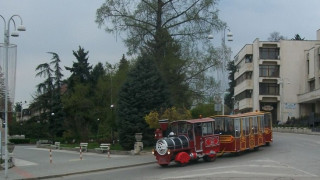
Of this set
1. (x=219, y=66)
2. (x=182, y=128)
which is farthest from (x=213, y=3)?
(x=182, y=128)

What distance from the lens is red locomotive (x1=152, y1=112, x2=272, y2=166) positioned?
24.6 meters

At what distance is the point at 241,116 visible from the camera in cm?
3005

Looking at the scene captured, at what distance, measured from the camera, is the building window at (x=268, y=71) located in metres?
86.8

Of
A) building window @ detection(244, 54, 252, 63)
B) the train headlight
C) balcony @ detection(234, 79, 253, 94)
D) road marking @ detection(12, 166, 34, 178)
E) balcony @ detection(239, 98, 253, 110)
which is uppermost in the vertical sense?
building window @ detection(244, 54, 252, 63)

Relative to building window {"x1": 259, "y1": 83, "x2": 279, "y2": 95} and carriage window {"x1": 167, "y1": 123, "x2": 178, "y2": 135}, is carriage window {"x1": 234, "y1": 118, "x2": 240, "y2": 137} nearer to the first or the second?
carriage window {"x1": 167, "y1": 123, "x2": 178, "y2": 135}

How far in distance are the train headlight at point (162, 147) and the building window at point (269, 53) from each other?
65.9 m

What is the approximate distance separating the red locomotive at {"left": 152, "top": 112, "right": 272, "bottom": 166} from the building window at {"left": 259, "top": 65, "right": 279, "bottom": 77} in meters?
55.9

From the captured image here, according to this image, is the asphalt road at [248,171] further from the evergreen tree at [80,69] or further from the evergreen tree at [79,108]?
the evergreen tree at [80,69]

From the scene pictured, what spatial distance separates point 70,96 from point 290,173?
56.7 meters

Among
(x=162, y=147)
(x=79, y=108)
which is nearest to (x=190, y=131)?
(x=162, y=147)

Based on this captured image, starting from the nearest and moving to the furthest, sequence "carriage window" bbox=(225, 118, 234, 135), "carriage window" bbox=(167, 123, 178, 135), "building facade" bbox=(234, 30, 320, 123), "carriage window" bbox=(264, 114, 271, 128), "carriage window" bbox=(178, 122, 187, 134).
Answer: "carriage window" bbox=(178, 122, 187, 134) < "carriage window" bbox=(167, 123, 178, 135) < "carriage window" bbox=(225, 118, 234, 135) < "carriage window" bbox=(264, 114, 271, 128) < "building facade" bbox=(234, 30, 320, 123)

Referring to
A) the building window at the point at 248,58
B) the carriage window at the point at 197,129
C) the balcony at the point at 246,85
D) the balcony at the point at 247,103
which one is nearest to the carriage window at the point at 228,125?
the carriage window at the point at 197,129

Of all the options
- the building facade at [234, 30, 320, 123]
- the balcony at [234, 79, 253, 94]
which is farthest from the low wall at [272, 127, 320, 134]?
the balcony at [234, 79, 253, 94]

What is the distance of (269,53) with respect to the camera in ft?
286
